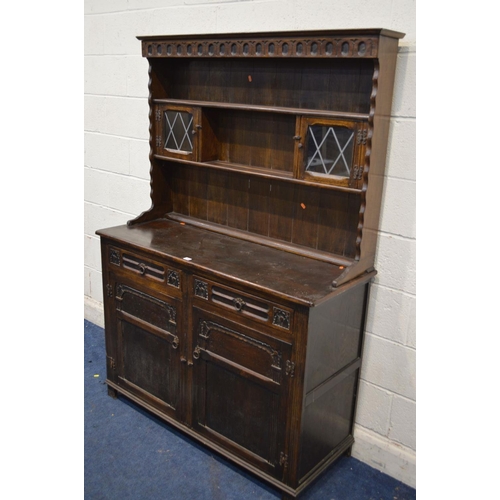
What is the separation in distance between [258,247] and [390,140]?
0.77 metres

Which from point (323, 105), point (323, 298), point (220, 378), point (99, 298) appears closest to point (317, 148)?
point (323, 105)

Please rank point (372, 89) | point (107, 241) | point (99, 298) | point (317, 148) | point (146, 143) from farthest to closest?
point (99, 298), point (146, 143), point (107, 241), point (317, 148), point (372, 89)

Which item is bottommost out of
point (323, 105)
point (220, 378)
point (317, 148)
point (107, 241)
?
point (220, 378)

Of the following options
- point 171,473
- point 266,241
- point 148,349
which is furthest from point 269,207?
point 171,473

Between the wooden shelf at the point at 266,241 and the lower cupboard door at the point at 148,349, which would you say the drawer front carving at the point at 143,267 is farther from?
the wooden shelf at the point at 266,241

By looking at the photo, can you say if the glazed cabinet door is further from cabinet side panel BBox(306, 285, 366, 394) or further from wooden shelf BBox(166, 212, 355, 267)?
cabinet side panel BBox(306, 285, 366, 394)

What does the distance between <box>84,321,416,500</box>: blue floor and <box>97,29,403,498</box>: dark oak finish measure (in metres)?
0.10

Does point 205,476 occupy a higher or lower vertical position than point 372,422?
lower

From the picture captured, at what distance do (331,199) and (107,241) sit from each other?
1.14m

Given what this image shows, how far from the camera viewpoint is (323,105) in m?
2.28

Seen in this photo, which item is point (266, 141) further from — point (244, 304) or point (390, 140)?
point (244, 304)

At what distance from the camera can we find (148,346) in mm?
2709

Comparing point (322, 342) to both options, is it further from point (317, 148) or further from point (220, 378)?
point (317, 148)

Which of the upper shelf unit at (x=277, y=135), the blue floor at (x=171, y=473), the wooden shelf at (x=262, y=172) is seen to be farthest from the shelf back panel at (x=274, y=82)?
the blue floor at (x=171, y=473)
